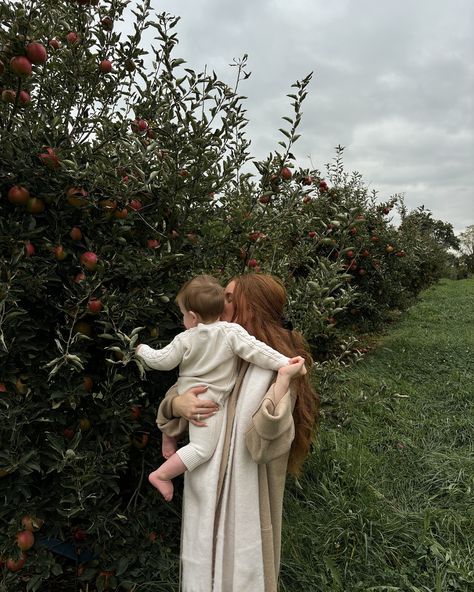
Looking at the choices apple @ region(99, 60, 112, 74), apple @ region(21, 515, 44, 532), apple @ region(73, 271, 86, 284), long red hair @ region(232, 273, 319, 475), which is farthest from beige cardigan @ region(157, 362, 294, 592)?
apple @ region(99, 60, 112, 74)

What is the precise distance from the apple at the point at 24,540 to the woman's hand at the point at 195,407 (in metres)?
0.65

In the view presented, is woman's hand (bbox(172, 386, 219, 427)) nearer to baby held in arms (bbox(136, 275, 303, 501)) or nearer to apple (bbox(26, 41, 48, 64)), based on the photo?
baby held in arms (bbox(136, 275, 303, 501))

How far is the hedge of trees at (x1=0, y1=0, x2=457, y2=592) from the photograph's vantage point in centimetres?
166

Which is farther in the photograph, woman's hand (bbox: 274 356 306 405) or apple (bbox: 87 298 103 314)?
apple (bbox: 87 298 103 314)

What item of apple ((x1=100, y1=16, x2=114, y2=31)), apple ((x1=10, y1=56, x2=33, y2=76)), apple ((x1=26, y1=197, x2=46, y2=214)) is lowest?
apple ((x1=26, y1=197, x2=46, y2=214))

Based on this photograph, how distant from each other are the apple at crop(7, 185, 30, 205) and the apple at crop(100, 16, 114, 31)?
1098mm

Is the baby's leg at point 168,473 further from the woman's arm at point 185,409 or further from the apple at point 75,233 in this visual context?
the apple at point 75,233

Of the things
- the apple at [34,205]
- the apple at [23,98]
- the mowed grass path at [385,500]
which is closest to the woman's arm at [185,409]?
the apple at [34,205]

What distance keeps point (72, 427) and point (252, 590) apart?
0.86 m

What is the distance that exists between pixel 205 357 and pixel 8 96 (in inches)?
45.4

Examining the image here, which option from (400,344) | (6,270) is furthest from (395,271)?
(6,270)

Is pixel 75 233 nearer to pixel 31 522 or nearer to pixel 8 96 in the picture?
pixel 8 96

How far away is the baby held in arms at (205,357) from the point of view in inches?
62.5

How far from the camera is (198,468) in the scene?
1.64m
